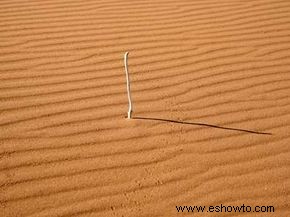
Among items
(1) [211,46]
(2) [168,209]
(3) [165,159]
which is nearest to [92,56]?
(1) [211,46]

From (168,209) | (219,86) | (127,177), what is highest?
(219,86)

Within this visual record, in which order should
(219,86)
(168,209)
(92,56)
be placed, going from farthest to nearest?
(92,56) → (219,86) → (168,209)

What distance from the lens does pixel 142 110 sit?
3.16 metres

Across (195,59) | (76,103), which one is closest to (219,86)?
(195,59)

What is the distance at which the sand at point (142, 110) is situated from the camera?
2.53 m

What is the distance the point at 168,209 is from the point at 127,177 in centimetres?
35

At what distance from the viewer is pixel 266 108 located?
3223mm

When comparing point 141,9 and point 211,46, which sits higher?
point 141,9

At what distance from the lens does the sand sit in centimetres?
253

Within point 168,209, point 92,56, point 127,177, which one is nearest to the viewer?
point 168,209

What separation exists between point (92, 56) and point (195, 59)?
0.96m

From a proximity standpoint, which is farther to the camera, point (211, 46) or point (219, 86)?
point (211, 46)

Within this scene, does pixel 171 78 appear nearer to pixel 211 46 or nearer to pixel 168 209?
pixel 211 46

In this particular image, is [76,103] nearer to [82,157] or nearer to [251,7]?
[82,157]
